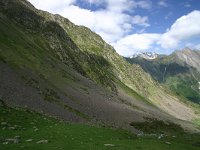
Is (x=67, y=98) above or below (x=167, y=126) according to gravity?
above

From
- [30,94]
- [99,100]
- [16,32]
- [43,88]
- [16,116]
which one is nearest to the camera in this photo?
[16,116]

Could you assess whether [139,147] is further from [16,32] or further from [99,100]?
[16,32]

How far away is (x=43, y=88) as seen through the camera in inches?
4328

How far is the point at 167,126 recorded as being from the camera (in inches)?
5891

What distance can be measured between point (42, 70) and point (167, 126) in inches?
2347

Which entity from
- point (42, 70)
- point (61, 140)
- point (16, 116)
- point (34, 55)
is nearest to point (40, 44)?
point (34, 55)

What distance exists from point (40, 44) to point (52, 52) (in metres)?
8.15

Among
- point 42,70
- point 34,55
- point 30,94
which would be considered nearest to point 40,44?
point 34,55

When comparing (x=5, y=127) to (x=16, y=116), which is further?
(x=16, y=116)

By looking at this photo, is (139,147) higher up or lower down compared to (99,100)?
lower down

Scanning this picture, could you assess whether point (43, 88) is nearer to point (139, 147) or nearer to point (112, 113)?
point (112, 113)

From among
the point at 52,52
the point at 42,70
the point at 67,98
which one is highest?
the point at 52,52

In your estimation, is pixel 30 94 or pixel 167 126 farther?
pixel 167 126

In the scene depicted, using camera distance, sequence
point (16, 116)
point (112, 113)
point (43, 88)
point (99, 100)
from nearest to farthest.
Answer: point (16, 116) < point (43, 88) < point (112, 113) < point (99, 100)
